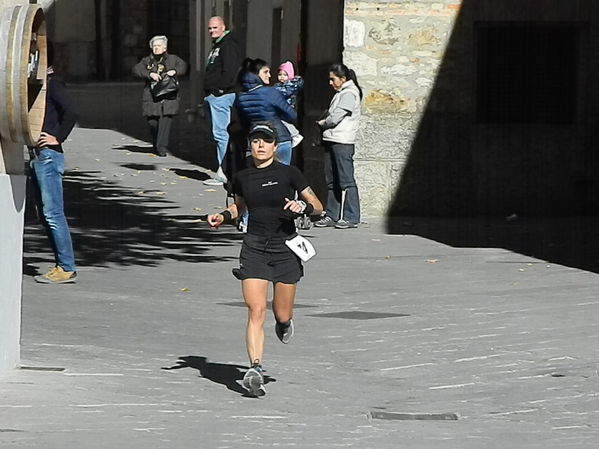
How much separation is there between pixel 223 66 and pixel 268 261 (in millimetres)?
12034

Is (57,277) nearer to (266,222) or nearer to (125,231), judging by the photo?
(125,231)

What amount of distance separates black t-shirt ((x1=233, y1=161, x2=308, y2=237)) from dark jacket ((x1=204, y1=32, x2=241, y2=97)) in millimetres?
11672

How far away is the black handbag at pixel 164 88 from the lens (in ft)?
82.6

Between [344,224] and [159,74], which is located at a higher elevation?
[159,74]

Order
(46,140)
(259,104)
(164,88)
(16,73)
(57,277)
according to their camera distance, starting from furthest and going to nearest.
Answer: (164,88)
(259,104)
(57,277)
(46,140)
(16,73)

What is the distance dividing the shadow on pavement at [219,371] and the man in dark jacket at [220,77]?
11.0m

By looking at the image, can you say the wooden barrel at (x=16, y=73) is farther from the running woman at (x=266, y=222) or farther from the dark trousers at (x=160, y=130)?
the dark trousers at (x=160, y=130)

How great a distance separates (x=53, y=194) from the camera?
13.1m

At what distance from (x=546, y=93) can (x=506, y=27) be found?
3.03ft

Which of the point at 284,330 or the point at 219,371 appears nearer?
the point at 284,330

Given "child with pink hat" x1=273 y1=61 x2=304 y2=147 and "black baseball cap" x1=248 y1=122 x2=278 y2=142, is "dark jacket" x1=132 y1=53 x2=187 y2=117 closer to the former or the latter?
"child with pink hat" x1=273 y1=61 x2=304 y2=147

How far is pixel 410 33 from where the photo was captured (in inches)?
750

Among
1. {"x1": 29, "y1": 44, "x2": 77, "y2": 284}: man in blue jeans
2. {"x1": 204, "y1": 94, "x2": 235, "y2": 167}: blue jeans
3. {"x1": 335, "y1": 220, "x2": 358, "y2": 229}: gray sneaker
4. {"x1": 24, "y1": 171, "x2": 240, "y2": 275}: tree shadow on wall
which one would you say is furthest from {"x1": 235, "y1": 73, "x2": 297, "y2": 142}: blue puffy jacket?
{"x1": 204, "y1": 94, "x2": 235, "y2": 167}: blue jeans

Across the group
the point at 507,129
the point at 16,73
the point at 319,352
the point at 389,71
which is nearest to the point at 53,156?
the point at 319,352
